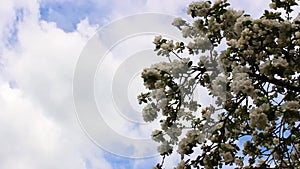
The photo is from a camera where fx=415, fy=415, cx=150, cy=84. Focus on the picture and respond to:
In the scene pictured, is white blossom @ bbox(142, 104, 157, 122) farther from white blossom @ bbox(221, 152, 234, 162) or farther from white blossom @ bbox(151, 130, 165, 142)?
white blossom @ bbox(221, 152, 234, 162)

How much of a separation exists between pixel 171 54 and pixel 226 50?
0.77 m

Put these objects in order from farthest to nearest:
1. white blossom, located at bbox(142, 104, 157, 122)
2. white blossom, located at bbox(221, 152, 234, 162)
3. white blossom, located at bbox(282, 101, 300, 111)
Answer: white blossom, located at bbox(142, 104, 157, 122)
white blossom, located at bbox(221, 152, 234, 162)
white blossom, located at bbox(282, 101, 300, 111)

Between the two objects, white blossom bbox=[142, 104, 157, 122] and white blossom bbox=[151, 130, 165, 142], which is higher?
white blossom bbox=[142, 104, 157, 122]

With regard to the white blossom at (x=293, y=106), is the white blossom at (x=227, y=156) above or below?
below

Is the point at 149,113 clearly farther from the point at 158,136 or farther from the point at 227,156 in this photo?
the point at 227,156

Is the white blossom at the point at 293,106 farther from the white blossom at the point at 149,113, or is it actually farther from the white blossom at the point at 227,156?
the white blossom at the point at 149,113

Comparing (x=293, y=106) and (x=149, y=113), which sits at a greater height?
(x=149, y=113)

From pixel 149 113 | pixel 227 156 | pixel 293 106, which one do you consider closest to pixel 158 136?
pixel 149 113

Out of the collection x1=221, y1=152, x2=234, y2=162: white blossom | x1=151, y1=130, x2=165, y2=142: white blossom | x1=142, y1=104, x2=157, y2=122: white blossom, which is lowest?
x1=221, y1=152, x2=234, y2=162: white blossom

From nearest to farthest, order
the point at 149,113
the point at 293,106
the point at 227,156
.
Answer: the point at 293,106 < the point at 227,156 < the point at 149,113

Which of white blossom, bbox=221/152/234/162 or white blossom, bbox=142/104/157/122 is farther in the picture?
white blossom, bbox=142/104/157/122

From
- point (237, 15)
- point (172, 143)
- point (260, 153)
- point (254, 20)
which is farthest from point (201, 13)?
point (260, 153)

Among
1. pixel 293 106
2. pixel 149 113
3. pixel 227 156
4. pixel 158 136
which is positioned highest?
pixel 149 113

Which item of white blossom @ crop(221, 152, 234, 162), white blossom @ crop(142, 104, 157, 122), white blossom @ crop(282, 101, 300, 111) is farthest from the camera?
white blossom @ crop(142, 104, 157, 122)
